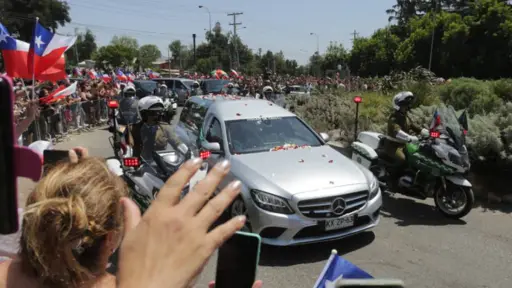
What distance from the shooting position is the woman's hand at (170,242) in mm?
815

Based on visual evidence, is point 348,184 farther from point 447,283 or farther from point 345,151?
point 345,151

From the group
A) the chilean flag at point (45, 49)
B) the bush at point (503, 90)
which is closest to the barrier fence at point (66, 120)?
the chilean flag at point (45, 49)

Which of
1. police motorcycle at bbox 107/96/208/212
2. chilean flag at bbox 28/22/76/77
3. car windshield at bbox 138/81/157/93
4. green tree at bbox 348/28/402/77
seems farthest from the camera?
green tree at bbox 348/28/402/77

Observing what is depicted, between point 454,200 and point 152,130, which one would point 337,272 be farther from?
point 454,200

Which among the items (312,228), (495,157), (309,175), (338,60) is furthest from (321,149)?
(338,60)

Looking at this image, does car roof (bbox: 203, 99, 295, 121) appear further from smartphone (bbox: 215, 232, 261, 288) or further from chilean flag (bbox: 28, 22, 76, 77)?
smartphone (bbox: 215, 232, 261, 288)

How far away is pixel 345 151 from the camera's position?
10.5m

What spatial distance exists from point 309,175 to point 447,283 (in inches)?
70.5

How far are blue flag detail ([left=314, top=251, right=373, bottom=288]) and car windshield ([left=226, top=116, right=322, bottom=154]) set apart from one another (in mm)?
4126

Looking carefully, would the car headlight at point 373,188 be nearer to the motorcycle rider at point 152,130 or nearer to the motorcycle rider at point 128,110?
the motorcycle rider at point 152,130

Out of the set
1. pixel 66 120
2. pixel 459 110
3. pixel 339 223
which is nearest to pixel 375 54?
pixel 459 110

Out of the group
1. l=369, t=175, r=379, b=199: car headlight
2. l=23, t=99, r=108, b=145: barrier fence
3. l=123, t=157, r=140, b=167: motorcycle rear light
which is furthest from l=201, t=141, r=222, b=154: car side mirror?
l=23, t=99, r=108, b=145: barrier fence

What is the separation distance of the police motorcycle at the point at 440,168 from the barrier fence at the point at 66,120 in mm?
7676

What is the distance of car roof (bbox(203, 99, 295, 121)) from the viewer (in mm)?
6684
